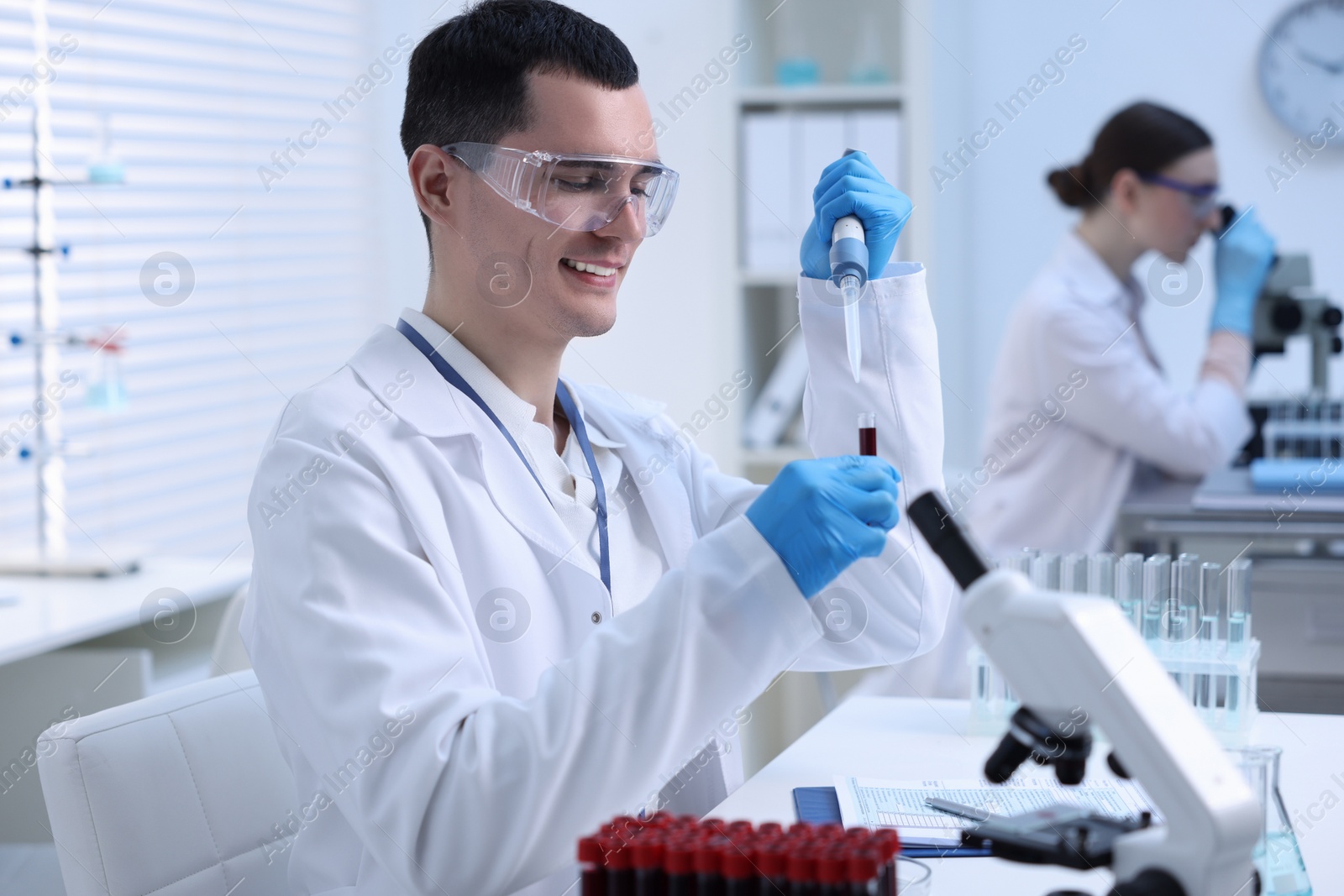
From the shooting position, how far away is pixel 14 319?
8.61 feet

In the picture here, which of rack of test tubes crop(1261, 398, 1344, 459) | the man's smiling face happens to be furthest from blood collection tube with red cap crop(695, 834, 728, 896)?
rack of test tubes crop(1261, 398, 1344, 459)

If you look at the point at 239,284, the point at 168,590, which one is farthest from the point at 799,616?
the point at 239,284

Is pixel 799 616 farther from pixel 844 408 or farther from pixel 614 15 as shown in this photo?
pixel 614 15

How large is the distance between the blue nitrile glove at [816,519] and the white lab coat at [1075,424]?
5.59 ft

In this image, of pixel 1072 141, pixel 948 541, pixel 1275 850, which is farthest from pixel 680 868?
pixel 1072 141

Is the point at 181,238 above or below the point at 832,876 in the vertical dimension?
above

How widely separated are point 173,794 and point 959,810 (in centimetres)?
74

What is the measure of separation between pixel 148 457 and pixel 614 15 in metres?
1.65

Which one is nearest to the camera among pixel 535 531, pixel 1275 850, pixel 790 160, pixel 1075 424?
pixel 1275 850

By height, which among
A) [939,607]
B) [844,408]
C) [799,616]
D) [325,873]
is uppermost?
[844,408]

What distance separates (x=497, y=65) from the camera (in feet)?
4.42

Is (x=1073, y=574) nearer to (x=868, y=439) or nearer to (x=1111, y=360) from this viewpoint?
(x=868, y=439)

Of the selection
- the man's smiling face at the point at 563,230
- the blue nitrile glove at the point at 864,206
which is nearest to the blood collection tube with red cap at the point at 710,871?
the man's smiling face at the point at 563,230

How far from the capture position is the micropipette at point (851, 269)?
1.36m
